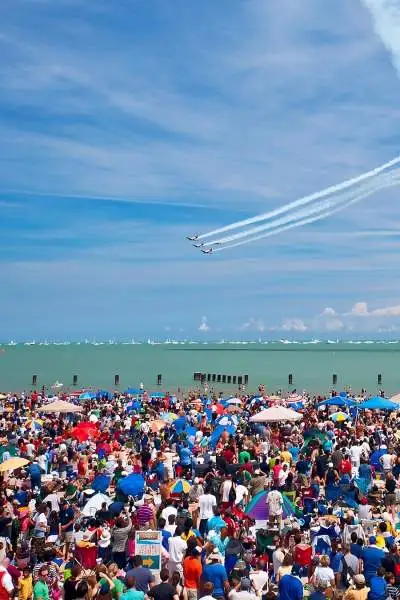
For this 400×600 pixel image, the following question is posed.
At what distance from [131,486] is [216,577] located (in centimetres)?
546

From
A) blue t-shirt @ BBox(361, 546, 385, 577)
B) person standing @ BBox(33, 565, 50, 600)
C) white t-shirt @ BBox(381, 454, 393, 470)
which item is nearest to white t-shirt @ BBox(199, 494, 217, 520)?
blue t-shirt @ BBox(361, 546, 385, 577)

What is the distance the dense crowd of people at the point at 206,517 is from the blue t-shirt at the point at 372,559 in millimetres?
15

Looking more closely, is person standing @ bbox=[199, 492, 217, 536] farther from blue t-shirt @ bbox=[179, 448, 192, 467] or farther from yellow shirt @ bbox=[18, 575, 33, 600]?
blue t-shirt @ bbox=[179, 448, 192, 467]

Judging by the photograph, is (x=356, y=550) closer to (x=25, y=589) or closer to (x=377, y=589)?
(x=377, y=589)

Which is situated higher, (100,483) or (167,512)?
(167,512)

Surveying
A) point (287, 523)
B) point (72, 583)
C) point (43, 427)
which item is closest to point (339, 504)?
point (287, 523)

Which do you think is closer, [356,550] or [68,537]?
[356,550]

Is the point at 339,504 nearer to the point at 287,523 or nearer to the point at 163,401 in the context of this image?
the point at 287,523

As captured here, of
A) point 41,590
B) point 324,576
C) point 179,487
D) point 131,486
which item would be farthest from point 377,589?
point 131,486

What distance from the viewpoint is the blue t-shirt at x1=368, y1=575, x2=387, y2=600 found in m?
8.57

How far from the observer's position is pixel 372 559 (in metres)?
9.70

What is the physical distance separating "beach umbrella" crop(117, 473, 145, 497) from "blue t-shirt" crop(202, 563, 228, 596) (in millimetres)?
5356

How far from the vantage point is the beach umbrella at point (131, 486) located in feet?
47.0

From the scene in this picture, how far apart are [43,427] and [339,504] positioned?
15321 mm
